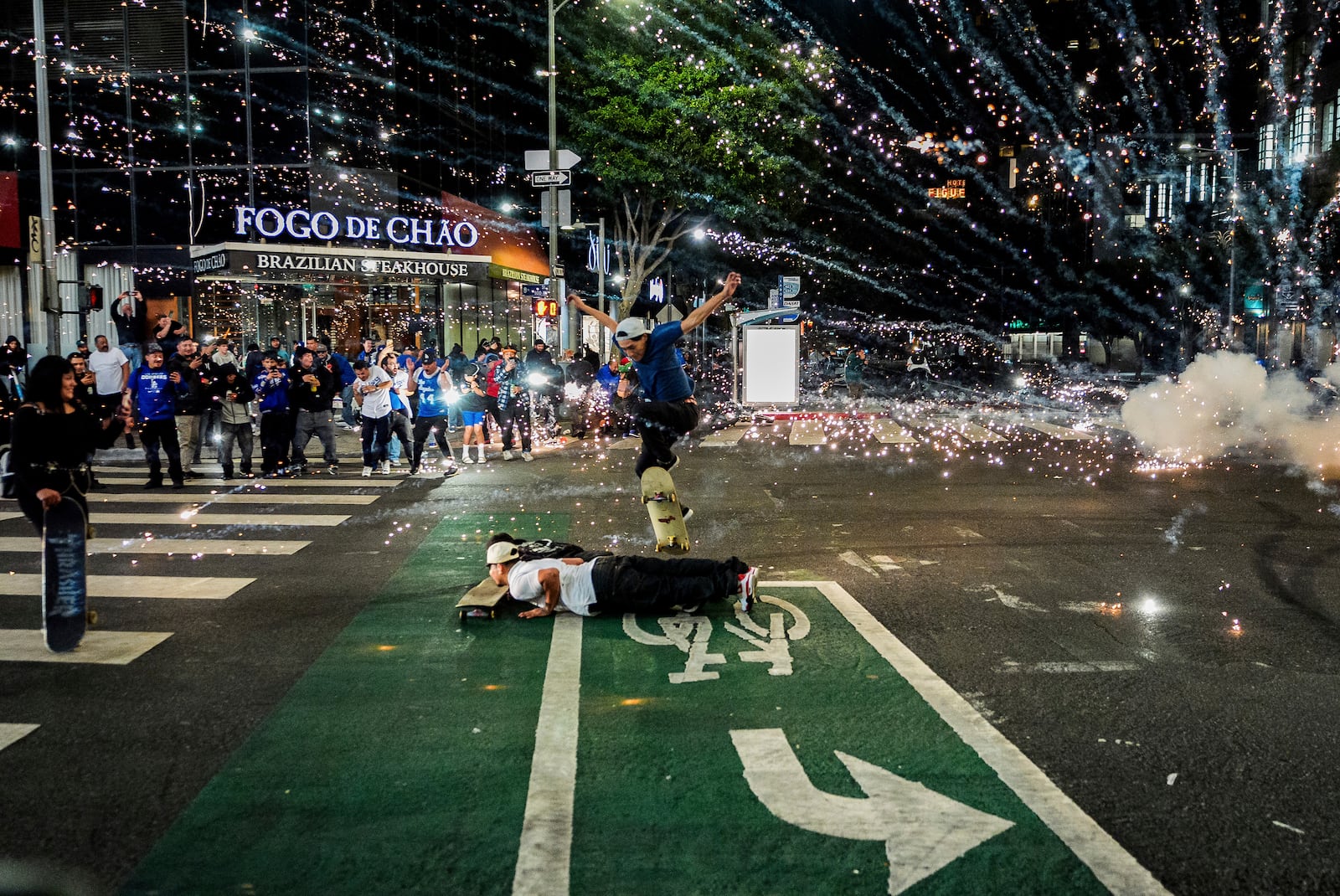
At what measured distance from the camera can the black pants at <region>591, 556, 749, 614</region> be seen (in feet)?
20.6

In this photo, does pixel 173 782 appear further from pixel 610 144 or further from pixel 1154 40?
pixel 1154 40

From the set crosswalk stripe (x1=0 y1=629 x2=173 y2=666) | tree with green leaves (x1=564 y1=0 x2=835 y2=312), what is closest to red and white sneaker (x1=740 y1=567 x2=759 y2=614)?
crosswalk stripe (x1=0 y1=629 x2=173 y2=666)

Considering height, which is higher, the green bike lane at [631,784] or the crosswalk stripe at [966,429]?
the crosswalk stripe at [966,429]

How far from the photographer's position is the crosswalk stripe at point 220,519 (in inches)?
398

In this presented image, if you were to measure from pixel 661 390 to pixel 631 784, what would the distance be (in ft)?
12.4

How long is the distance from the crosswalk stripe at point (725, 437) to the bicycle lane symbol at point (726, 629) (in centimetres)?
1133

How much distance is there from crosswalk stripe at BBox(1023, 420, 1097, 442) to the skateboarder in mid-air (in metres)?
12.8

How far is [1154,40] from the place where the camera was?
54438 mm

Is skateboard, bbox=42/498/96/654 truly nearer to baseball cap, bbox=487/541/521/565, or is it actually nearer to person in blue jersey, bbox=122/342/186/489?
baseball cap, bbox=487/541/521/565

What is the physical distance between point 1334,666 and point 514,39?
34199mm

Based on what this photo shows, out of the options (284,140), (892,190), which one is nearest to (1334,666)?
(284,140)

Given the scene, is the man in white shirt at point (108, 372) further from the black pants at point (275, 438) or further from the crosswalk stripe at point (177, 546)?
the crosswalk stripe at point (177, 546)

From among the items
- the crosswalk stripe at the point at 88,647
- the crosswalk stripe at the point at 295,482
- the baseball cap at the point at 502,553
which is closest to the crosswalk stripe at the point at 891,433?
the crosswalk stripe at the point at 295,482

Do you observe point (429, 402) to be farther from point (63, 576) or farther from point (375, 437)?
point (63, 576)
